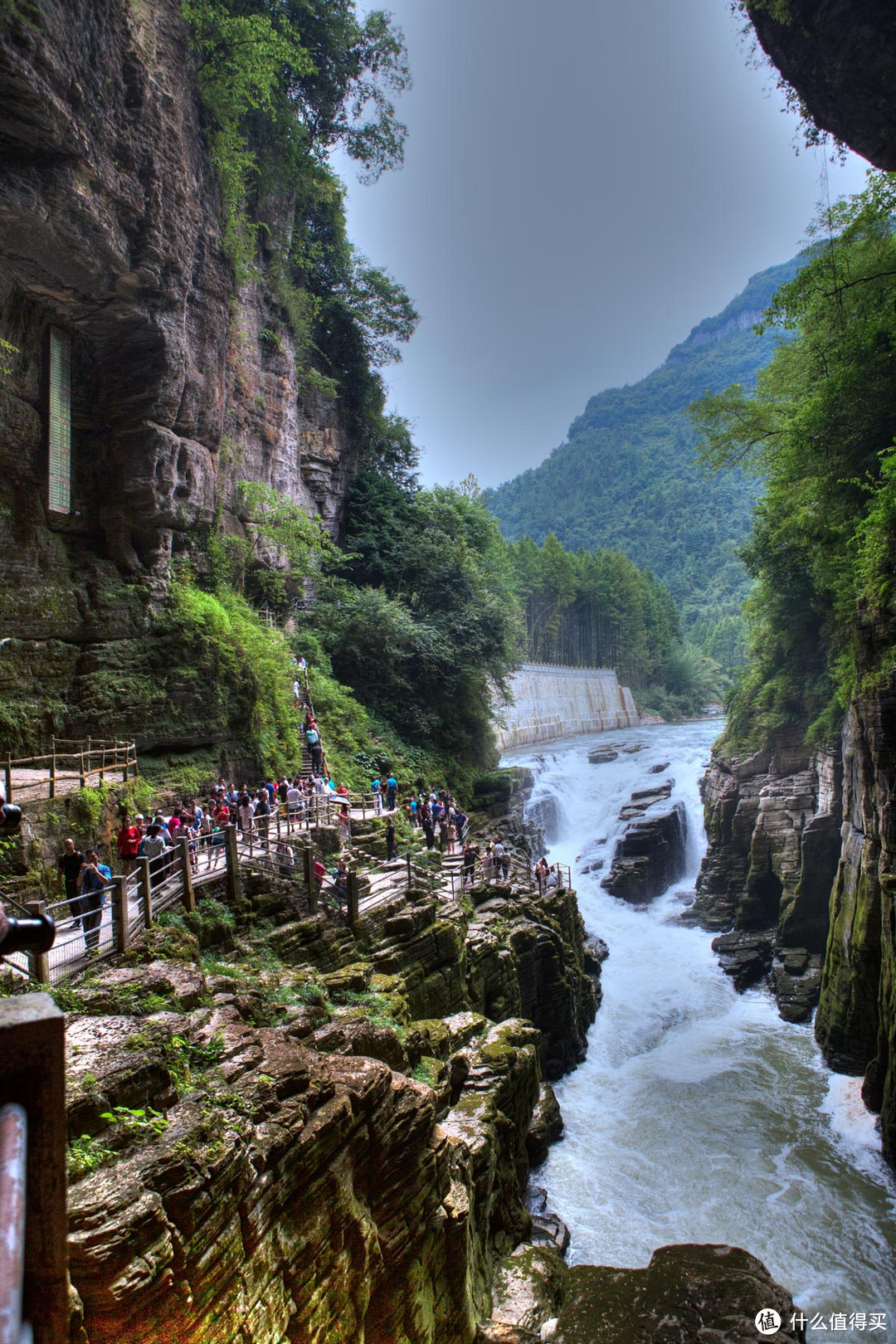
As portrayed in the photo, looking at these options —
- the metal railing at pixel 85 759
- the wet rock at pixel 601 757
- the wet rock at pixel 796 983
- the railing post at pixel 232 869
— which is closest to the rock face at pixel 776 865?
the wet rock at pixel 796 983

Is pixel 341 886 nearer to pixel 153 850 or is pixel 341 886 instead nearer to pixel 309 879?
pixel 309 879

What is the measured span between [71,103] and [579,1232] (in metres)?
21.0

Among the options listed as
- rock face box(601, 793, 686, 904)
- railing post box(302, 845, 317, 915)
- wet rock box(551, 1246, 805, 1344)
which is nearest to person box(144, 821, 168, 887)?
railing post box(302, 845, 317, 915)

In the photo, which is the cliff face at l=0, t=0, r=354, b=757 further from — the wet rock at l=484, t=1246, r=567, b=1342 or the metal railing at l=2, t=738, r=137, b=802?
the wet rock at l=484, t=1246, r=567, b=1342

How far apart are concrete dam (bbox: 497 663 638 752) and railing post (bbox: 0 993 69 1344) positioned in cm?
3942

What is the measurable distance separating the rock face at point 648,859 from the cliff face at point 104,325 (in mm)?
18494

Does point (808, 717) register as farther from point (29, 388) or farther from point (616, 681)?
point (616, 681)

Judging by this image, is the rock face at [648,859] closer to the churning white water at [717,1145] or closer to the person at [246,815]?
the churning white water at [717,1145]

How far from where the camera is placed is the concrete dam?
4716cm

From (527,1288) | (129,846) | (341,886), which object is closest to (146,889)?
(129,846)

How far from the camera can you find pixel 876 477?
14969 mm

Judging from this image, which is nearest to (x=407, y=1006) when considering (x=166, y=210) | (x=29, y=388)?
(x=29, y=388)

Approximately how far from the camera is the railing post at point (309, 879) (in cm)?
1183

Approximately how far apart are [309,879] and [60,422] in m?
10.6
